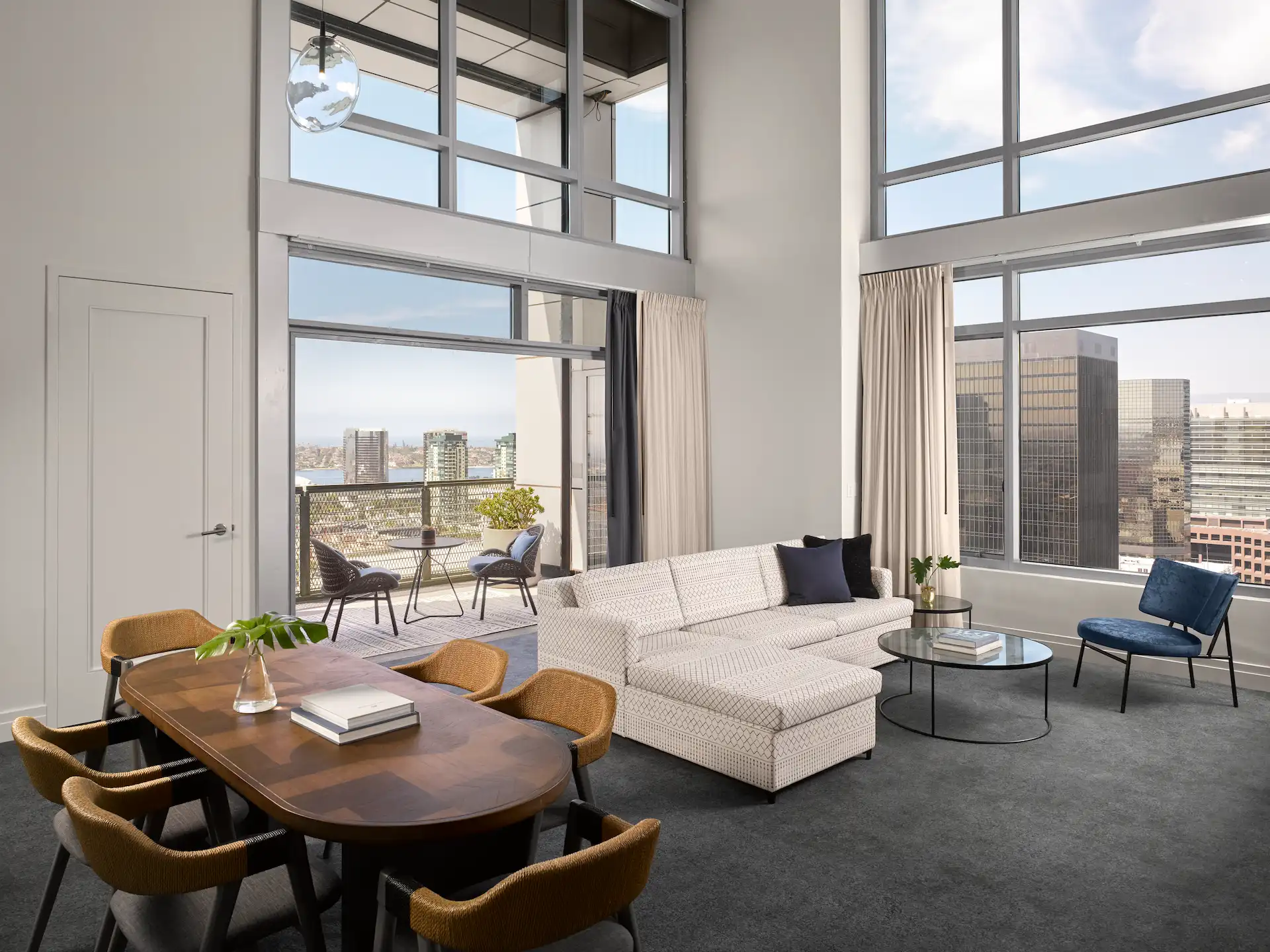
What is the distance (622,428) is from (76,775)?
4.77 metres

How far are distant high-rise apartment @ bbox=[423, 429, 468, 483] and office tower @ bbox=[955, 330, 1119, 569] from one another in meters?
5.06

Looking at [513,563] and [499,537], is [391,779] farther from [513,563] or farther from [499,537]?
[499,537]

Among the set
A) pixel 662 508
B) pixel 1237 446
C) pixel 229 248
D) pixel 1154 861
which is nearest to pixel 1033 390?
pixel 1237 446

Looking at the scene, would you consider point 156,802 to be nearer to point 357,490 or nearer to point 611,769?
point 611,769

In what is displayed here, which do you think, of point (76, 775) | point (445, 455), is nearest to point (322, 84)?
point (76, 775)

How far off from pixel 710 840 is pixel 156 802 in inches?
69.9

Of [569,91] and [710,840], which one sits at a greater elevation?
[569,91]

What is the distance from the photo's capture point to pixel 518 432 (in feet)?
30.7

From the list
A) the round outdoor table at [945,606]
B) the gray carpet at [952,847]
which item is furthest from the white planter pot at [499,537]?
the gray carpet at [952,847]

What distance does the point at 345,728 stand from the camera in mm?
2068

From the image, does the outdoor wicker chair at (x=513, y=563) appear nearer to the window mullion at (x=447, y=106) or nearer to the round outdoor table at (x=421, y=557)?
the round outdoor table at (x=421, y=557)

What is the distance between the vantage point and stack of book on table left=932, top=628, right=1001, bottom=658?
4113 mm

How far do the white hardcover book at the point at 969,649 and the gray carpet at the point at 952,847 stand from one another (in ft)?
1.30

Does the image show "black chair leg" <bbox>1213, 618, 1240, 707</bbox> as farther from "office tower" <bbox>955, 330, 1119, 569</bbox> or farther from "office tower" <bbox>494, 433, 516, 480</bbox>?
"office tower" <bbox>494, 433, 516, 480</bbox>
